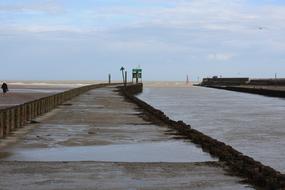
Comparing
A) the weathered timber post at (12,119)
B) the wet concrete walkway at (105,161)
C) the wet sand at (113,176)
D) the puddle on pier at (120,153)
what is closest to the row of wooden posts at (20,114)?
the weathered timber post at (12,119)

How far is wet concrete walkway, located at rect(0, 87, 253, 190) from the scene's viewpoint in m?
8.78

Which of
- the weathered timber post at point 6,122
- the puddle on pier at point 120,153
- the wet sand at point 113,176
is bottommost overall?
the puddle on pier at point 120,153

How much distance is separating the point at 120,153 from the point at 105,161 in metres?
1.40

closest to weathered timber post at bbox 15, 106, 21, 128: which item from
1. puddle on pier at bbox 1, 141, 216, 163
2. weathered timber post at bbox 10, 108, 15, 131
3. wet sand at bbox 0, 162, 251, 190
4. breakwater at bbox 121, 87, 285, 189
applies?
weathered timber post at bbox 10, 108, 15, 131

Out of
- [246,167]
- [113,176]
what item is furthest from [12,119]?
[246,167]

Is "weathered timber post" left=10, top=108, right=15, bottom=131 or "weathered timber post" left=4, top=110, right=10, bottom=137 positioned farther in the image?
"weathered timber post" left=10, top=108, right=15, bottom=131

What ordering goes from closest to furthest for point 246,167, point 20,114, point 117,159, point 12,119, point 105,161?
point 246,167 < point 105,161 < point 117,159 < point 12,119 < point 20,114

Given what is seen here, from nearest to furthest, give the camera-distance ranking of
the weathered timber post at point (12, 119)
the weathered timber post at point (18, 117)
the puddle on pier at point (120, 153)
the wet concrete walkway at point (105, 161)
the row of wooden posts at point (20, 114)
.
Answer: the wet concrete walkway at point (105, 161) → the puddle on pier at point (120, 153) → the row of wooden posts at point (20, 114) → the weathered timber post at point (12, 119) → the weathered timber post at point (18, 117)

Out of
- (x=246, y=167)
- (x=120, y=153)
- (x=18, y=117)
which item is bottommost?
(x=120, y=153)

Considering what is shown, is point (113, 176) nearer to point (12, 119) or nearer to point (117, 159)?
point (117, 159)

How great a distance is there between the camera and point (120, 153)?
12680 millimetres

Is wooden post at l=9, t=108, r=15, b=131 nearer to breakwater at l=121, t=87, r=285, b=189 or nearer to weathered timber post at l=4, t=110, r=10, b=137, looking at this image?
weathered timber post at l=4, t=110, r=10, b=137

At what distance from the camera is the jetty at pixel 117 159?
880 centimetres

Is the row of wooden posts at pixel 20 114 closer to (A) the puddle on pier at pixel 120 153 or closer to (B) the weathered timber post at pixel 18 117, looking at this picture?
(B) the weathered timber post at pixel 18 117
